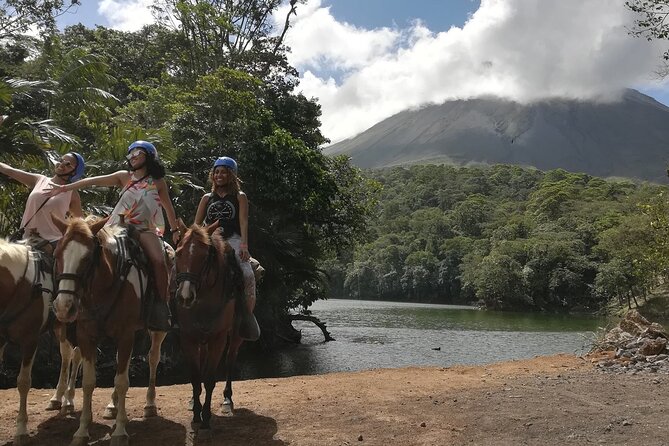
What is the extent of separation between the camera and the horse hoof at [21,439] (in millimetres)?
4664

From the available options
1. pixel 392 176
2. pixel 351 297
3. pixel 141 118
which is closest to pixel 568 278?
pixel 351 297

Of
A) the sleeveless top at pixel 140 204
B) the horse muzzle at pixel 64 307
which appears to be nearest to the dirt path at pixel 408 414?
the horse muzzle at pixel 64 307

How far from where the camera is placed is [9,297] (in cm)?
461

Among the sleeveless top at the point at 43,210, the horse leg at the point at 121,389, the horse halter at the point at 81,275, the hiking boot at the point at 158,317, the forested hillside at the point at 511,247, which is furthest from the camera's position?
the forested hillside at the point at 511,247

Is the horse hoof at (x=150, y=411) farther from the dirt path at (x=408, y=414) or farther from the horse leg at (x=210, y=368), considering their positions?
the horse leg at (x=210, y=368)

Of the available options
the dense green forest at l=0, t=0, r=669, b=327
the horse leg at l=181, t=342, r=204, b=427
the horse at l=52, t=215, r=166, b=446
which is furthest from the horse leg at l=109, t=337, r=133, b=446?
the dense green forest at l=0, t=0, r=669, b=327

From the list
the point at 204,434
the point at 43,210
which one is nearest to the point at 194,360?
the point at 204,434

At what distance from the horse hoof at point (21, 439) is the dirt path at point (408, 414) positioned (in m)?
0.11

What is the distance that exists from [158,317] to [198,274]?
2.14 feet

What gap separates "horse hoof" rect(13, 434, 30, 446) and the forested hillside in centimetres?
1811

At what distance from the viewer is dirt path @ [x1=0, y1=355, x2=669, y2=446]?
200 inches

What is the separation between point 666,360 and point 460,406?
4787 mm

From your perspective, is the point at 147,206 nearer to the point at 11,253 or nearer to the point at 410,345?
→ the point at 11,253

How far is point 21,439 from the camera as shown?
472cm
